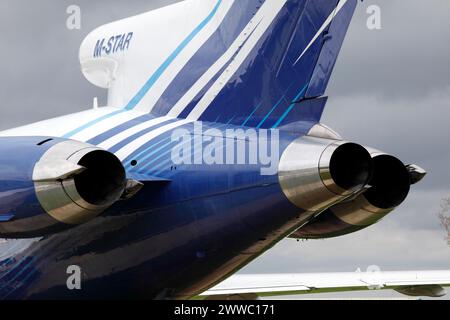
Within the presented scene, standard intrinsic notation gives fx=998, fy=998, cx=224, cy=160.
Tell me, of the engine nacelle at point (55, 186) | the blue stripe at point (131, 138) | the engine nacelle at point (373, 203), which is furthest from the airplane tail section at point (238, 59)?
the engine nacelle at point (55, 186)

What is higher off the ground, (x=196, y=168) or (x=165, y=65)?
(x=165, y=65)

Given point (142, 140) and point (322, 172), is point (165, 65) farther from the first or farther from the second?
point (322, 172)

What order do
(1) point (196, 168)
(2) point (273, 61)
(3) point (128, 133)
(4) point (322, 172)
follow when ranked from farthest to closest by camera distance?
(3) point (128, 133), (2) point (273, 61), (1) point (196, 168), (4) point (322, 172)

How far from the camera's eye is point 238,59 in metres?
11.4

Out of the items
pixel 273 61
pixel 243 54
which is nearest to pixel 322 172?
pixel 273 61

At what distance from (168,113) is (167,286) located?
2153mm

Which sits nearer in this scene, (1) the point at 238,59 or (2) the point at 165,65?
(1) the point at 238,59

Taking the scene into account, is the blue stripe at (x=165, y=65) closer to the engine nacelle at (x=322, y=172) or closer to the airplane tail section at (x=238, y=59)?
the airplane tail section at (x=238, y=59)

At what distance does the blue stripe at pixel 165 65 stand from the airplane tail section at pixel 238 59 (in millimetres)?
13

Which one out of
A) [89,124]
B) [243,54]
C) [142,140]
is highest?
[243,54]

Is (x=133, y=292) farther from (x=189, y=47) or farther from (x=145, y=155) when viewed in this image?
(x=189, y=47)

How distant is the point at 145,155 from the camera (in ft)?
37.3

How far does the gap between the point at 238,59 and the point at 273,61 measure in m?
0.51
